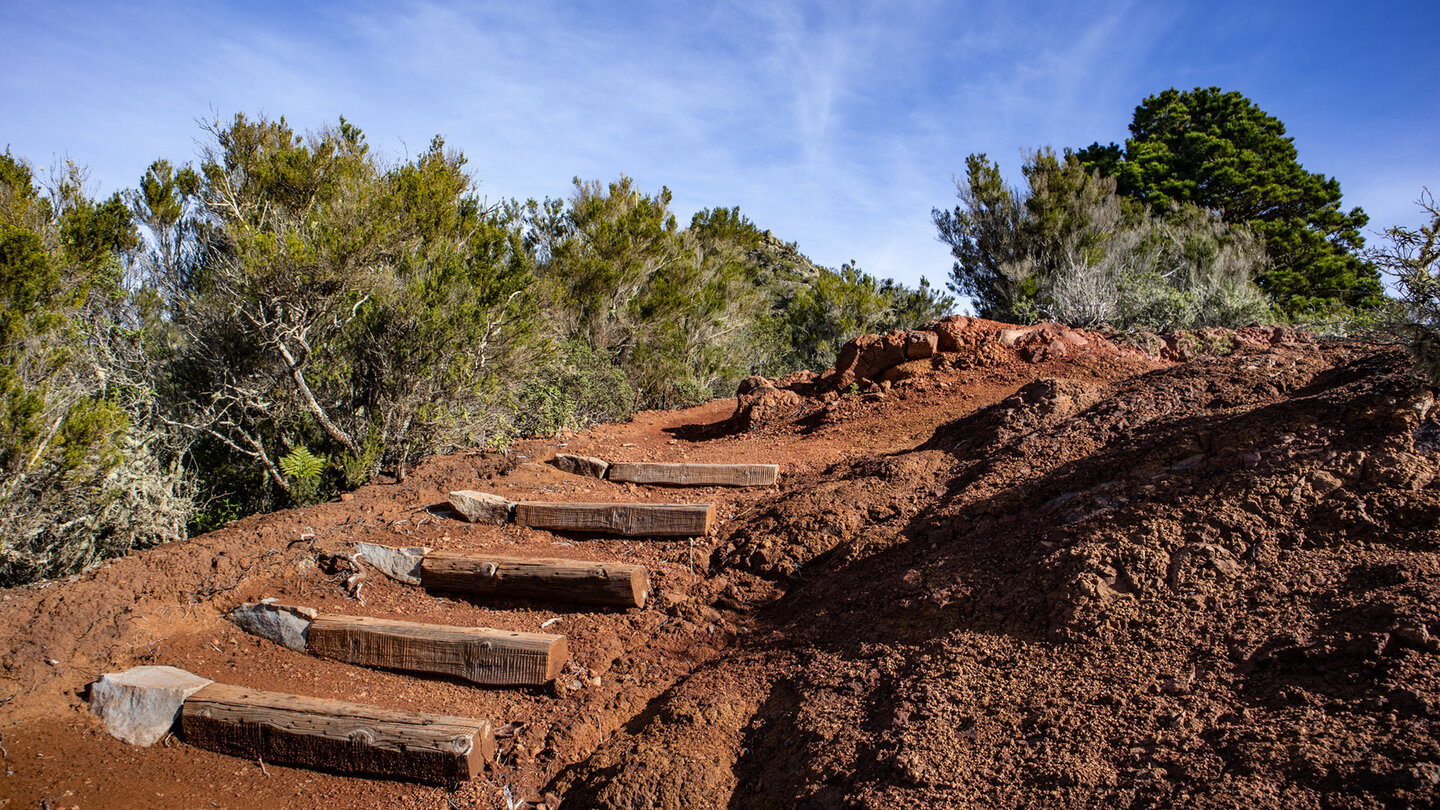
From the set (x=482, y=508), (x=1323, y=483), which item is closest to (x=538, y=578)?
(x=482, y=508)

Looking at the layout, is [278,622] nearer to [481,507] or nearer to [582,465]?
[481,507]

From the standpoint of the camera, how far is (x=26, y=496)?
3.77 m

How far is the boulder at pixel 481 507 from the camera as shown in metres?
4.50

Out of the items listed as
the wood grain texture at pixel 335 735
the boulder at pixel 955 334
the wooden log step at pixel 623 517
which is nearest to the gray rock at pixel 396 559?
the wooden log step at pixel 623 517

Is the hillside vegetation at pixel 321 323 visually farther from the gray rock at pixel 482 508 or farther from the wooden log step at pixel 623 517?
the wooden log step at pixel 623 517

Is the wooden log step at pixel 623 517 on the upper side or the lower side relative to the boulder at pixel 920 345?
lower

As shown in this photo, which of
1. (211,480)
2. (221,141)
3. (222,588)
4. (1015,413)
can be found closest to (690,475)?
(1015,413)

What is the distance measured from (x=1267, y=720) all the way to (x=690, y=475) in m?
3.67

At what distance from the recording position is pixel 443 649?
324 cm

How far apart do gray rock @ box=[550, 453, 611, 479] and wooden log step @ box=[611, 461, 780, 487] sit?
0.09 meters

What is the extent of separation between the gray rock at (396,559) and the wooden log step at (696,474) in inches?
62.3

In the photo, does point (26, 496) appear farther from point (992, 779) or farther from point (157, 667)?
point (992, 779)

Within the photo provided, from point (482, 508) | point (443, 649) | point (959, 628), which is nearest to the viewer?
point (959, 628)

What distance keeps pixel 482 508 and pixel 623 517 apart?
0.94 metres
